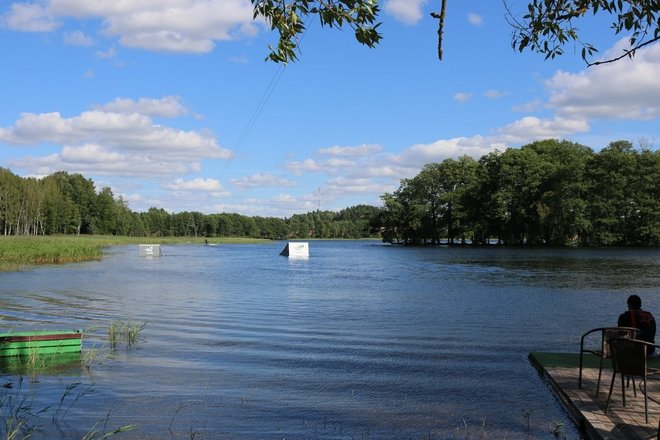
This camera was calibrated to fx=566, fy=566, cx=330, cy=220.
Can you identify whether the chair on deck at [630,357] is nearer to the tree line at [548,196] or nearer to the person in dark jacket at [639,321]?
the person in dark jacket at [639,321]

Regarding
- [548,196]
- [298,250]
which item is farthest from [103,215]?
[548,196]

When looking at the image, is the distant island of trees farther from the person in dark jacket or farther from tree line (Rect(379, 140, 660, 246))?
the person in dark jacket

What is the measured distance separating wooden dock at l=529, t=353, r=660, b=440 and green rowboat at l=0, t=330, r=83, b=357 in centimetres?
1003

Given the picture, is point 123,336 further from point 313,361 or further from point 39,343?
point 313,361

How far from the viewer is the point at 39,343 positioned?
1241 cm

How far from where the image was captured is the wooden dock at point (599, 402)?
6652mm

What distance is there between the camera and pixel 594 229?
8694 centimetres

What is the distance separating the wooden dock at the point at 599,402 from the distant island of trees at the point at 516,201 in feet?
264

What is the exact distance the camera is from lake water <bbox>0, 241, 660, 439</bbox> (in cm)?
851

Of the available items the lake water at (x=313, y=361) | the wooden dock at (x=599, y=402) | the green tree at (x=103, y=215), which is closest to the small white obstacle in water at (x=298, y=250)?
the lake water at (x=313, y=361)

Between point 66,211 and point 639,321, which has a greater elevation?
point 66,211

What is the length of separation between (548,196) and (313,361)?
8179 cm

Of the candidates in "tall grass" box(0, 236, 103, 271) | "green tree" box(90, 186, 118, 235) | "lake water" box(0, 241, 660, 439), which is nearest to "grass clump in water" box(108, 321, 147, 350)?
"lake water" box(0, 241, 660, 439)

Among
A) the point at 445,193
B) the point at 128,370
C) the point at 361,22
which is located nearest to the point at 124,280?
the point at 128,370
